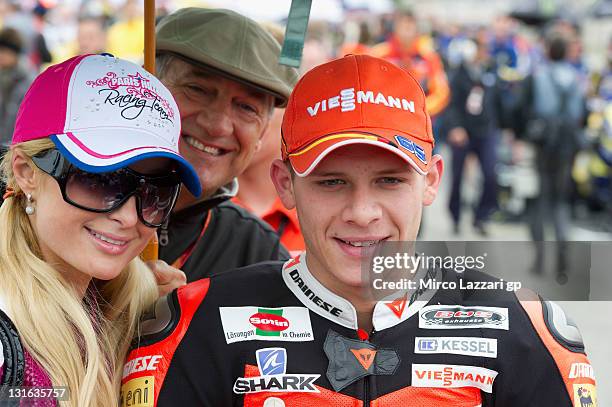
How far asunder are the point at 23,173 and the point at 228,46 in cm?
94

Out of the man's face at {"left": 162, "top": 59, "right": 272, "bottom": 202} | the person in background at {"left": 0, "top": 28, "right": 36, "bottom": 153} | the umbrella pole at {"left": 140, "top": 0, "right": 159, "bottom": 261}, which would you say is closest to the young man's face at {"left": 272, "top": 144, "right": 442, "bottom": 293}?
the umbrella pole at {"left": 140, "top": 0, "right": 159, "bottom": 261}

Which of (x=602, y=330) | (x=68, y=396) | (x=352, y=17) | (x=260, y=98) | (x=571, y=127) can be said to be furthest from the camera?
(x=352, y=17)

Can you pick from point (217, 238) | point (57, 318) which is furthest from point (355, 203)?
point (217, 238)

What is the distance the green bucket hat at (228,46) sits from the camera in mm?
2838

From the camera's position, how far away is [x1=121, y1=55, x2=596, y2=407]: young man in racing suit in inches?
79.9

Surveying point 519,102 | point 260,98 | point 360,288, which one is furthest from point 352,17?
point 360,288

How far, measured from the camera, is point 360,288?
6.89 feet

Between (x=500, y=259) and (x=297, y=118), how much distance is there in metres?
0.59

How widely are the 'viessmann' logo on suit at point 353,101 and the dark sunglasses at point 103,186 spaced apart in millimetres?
410

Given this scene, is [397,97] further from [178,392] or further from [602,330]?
[602,330]

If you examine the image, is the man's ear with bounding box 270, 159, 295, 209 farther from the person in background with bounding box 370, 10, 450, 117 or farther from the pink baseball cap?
the person in background with bounding box 370, 10, 450, 117

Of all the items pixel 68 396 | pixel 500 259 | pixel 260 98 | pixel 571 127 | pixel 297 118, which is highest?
pixel 571 127

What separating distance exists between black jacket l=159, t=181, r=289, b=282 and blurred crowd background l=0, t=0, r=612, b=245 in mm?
2596

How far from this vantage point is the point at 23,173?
2.15 metres
